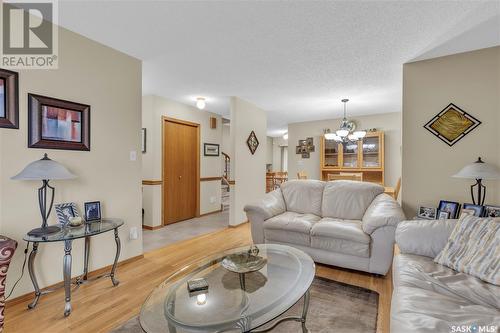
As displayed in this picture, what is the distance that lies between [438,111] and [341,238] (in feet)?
5.87

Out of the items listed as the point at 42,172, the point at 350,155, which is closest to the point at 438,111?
the point at 350,155

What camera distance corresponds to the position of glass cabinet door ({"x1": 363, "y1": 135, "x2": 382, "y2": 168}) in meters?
5.57

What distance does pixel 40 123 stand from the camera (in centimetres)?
203

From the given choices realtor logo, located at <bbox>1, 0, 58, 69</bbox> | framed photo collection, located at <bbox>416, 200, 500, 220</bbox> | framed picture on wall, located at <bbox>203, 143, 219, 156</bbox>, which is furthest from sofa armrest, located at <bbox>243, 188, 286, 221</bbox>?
realtor logo, located at <bbox>1, 0, 58, 69</bbox>

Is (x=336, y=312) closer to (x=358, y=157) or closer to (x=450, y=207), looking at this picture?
(x=450, y=207)

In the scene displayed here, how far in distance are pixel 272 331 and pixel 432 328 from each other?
943mm

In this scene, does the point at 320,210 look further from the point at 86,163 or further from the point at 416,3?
the point at 86,163

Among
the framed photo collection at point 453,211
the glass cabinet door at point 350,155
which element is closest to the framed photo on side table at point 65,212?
the framed photo collection at point 453,211

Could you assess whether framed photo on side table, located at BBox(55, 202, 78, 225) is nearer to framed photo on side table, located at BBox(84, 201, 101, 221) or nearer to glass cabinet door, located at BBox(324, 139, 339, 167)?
framed photo on side table, located at BBox(84, 201, 101, 221)

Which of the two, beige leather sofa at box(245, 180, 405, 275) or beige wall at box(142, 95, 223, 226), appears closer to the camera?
beige leather sofa at box(245, 180, 405, 275)

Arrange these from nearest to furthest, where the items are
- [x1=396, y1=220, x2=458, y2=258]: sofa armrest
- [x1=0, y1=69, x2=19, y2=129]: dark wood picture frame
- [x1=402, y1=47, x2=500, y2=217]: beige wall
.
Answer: [x1=396, y1=220, x2=458, y2=258]: sofa armrest → [x1=0, y1=69, x2=19, y2=129]: dark wood picture frame → [x1=402, y1=47, x2=500, y2=217]: beige wall

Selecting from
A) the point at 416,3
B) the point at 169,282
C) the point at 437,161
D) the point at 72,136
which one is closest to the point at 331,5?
the point at 416,3

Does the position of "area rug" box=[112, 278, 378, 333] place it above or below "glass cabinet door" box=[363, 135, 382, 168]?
below

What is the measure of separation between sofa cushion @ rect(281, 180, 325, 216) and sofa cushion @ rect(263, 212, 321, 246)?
25cm
